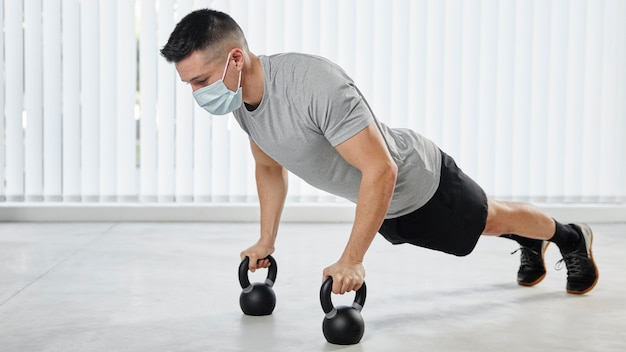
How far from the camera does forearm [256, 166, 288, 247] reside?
230 centimetres

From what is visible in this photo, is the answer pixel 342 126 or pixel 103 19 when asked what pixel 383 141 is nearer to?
pixel 342 126

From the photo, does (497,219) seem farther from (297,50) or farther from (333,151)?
(297,50)

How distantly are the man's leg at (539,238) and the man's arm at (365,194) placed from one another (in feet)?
1.84

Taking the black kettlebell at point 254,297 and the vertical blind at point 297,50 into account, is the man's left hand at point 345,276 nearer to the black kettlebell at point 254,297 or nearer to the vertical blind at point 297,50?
the black kettlebell at point 254,297

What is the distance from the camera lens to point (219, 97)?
203cm

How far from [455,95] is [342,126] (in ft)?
9.17

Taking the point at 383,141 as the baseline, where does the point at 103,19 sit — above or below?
above

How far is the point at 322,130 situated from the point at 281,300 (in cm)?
76

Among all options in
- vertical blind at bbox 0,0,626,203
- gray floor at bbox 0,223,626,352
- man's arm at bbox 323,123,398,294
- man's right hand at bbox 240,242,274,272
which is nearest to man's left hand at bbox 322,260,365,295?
man's arm at bbox 323,123,398,294

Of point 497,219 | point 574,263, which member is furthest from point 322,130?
point 574,263

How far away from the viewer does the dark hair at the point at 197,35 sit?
1961mm

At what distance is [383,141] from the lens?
1968 millimetres

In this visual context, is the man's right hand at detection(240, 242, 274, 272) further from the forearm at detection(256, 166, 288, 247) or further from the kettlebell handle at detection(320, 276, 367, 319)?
the kettlebell handle at detection(320, 276, 367, 319)

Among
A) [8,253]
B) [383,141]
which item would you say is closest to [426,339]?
[383,141]
